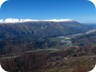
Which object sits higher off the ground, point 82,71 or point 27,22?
point 82,71

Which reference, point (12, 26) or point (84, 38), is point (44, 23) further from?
point (84, 38)

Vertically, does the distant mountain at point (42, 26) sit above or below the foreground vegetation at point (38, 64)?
below

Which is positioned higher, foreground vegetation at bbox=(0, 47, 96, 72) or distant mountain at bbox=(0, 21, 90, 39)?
foreground vegetation at bbox=(0, 47, 96, 72)

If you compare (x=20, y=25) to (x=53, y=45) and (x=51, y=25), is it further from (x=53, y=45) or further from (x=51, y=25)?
(x=53, y=45)

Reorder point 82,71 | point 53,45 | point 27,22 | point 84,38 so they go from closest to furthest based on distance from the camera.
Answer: point 82,71 < point 53,45 < point 84,38 < point 27,22

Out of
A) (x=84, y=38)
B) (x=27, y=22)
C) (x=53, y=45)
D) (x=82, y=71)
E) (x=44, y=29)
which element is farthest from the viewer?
(x=27, y=22)

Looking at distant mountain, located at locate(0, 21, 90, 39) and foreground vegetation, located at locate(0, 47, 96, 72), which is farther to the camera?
distant mountain, located at locate(0, 21, 90, 39)

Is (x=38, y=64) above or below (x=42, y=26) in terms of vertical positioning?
above

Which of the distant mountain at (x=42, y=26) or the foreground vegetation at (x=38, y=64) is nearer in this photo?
the foreground vegetation at (x=38, y=64)

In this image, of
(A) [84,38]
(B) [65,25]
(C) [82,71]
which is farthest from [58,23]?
(C) [82,71]

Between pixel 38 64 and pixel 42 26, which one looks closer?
pixel 38 64

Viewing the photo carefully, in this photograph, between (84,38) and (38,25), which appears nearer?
(84,38)
